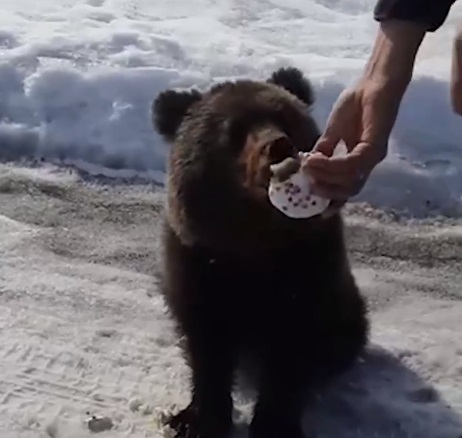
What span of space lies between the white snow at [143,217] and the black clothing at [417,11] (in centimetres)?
Answer: 103

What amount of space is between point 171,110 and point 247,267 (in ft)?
1.76

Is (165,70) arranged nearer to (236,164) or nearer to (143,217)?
(143,217)

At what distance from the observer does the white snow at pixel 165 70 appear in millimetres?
4773

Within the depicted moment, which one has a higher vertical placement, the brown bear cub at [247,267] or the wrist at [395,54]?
the wrist at [395,54]

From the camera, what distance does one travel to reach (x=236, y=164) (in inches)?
103

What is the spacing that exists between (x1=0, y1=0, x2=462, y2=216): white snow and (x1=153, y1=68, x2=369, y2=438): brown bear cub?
1.78 meters

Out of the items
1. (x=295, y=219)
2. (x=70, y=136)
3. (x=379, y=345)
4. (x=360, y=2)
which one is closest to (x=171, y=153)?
(x=295, y=219)

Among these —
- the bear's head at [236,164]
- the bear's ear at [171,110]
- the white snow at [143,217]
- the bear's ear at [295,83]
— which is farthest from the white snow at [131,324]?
the bear's ear at [295,83]

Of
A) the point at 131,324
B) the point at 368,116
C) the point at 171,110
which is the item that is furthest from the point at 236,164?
the point at 131,324

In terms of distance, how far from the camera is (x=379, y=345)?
3.39m

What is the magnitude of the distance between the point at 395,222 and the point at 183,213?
72.7 inches

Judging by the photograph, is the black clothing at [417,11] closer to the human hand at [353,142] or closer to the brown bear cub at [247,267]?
the human hand at [353,142]

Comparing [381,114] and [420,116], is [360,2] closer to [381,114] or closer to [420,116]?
[420,116]

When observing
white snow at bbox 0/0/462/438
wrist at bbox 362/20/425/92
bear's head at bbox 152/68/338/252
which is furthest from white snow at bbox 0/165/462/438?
wrist at bbox 362/20/425/92
